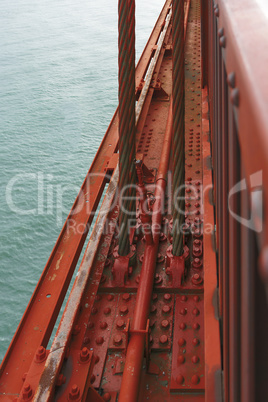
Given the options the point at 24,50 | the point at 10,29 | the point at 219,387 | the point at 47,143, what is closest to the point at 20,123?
the point at 47,143

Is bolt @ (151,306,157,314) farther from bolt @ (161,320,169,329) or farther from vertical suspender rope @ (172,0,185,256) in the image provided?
vertical suspender rope @ (172,0,185,256)

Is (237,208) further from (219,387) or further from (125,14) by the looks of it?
(125,14)

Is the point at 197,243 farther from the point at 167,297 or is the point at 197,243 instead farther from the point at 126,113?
the point at 126,113

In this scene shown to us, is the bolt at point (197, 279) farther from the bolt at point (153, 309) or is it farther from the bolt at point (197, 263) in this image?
the bolt at point (153, 309)

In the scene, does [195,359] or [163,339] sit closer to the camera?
[195,359]

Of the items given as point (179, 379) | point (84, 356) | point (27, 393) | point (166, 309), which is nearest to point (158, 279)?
point (166, 309)

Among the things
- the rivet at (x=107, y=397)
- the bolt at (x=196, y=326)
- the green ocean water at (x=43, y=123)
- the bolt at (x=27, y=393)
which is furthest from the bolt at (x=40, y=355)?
the green ocean water at (x=43, y=123)
